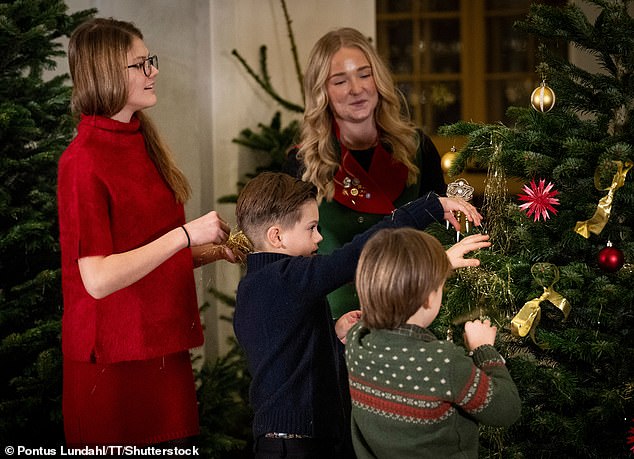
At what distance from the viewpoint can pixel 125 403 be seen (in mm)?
2301

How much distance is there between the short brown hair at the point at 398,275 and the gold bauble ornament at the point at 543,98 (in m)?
0.55

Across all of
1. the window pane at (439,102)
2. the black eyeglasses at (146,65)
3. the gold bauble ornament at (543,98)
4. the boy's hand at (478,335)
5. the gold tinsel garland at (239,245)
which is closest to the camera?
the boy's hand at (478,335)

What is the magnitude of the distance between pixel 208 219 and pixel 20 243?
131 cm

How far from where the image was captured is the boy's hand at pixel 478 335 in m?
1.97

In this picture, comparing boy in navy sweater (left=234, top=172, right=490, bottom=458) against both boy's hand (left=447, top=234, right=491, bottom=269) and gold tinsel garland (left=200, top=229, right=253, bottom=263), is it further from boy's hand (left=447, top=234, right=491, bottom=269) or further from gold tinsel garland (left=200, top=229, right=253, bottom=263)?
gold tinsel garland (left=200, top=229, right=253, bottom=263)

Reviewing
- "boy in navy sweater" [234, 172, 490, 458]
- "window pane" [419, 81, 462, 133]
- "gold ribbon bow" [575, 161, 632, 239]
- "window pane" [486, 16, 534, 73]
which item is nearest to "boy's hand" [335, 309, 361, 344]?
"boy in navy sweater" [234, 172, 490, 458]

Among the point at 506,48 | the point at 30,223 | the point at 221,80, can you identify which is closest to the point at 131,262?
the point at 30,223

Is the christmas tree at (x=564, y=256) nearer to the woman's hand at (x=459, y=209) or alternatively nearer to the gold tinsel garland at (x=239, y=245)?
the woman's hand at (x=459, y=209)

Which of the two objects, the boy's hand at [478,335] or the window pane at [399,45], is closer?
the boy's hand at [478,335]

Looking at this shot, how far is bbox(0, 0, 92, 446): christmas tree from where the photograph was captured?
3199 millimetres

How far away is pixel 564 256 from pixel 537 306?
0.61ft

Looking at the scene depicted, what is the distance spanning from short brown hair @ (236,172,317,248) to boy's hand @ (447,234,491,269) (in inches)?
16.1

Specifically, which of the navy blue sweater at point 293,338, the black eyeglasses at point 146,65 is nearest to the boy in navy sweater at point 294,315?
the navy blue sweater at point 293,338

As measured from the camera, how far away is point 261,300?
2.16 m
